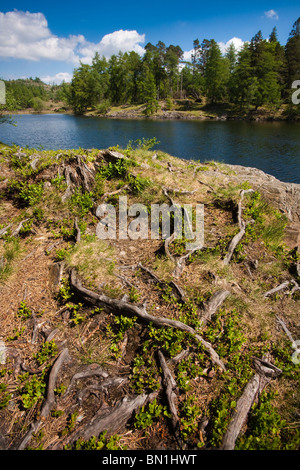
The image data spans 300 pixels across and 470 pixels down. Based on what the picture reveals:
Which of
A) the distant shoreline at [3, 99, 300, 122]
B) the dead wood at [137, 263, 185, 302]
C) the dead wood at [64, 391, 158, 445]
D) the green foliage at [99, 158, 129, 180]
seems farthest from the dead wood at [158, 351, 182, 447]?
the distant shoreline at [3, 99, 300, 122]

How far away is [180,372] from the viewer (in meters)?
4.25

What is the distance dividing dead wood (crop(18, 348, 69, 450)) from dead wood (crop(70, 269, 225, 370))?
4.17 feet

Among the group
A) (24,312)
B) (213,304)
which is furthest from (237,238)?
(24,312)

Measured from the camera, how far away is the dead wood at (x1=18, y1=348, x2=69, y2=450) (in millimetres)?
3516

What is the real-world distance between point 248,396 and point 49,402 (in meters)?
3.45

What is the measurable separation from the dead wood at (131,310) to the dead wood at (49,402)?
4.17ft

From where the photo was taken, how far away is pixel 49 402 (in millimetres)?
3852

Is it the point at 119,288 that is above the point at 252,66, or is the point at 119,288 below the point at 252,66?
below

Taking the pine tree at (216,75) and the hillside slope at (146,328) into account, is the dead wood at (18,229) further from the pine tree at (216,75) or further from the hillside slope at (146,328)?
the pine tree at (216,75)

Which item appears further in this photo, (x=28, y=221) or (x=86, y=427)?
(x=28, y=221)
